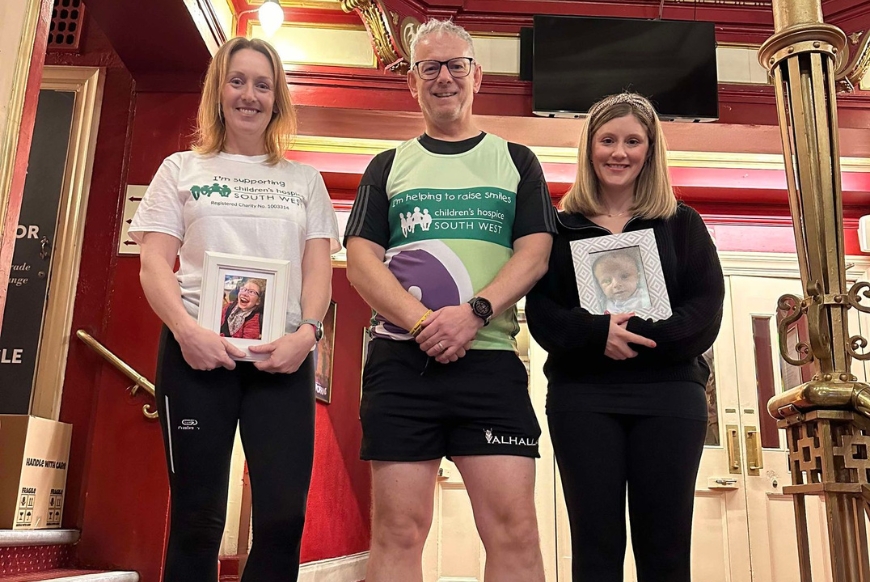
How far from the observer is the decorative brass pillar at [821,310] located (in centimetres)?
99

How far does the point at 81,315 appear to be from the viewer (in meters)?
3.17

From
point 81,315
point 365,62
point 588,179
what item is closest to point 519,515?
point 588,179

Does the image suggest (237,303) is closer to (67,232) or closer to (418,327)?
(418,327)

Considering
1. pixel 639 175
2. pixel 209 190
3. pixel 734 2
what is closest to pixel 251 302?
pixel 209 190

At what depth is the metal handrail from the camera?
→ 299 centimetres

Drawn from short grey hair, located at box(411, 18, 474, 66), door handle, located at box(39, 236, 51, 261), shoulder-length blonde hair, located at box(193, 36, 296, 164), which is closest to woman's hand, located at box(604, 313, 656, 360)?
short grey hair, located at box(411, 18, 474, 66)

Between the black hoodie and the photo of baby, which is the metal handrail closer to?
the photo of baby

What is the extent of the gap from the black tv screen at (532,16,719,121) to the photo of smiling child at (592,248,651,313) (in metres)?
2.38

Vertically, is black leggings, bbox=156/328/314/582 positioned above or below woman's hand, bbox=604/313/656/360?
below

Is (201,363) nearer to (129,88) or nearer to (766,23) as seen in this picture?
(129,88)

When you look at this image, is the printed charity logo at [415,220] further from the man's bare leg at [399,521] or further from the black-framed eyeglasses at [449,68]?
the man's bare leg at [399,521]

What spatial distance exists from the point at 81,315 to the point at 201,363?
200 centimetres

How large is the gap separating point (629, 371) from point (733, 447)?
3643mm

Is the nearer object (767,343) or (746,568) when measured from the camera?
(746,568)
